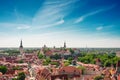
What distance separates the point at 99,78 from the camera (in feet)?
93.3

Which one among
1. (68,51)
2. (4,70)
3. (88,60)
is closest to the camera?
(4,70)

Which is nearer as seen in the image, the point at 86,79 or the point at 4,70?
the point at 86,79

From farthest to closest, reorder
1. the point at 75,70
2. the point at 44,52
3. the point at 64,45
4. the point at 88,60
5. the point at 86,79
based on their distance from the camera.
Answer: the point at 64,45, the point at 44,52, the point at 88,60, the point at 75,70, the point at 86,79

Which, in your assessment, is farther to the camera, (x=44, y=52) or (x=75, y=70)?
(x=44, y=52)

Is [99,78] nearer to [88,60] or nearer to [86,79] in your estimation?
[86,79]

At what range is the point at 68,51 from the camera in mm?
93688

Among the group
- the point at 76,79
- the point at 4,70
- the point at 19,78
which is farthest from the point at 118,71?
the point at 4,70

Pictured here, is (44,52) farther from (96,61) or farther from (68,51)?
(96,61)

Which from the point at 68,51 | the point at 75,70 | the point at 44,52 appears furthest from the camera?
the point at 68,51

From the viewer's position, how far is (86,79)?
27.2 m

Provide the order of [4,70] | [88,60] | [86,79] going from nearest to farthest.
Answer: [86,79] → [4,70] → [88,60]

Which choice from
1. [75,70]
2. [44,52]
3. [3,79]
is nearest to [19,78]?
[3,79]

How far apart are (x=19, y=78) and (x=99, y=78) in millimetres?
10874

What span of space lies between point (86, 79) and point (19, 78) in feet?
33.5
